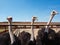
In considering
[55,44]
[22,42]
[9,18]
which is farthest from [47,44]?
[9,18]

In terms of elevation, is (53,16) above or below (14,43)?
above

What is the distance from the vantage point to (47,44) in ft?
23.1

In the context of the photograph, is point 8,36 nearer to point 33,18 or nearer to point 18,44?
point 18,44

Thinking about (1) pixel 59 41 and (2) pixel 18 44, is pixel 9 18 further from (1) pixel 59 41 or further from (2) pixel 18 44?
(1) pixel 59 41

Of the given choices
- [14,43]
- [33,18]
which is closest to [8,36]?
[14,43]

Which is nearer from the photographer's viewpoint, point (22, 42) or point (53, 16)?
point (22, 42)

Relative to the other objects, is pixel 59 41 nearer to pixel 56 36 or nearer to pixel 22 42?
pixel 56 36

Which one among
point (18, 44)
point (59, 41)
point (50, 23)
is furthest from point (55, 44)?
point (18, 44)

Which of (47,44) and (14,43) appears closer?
(14,43)

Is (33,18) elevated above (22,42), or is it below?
above

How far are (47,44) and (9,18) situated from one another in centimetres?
116

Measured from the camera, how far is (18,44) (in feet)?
21.3

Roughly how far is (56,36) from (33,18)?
0.74 meters

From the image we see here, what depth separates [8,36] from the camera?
6691mm
